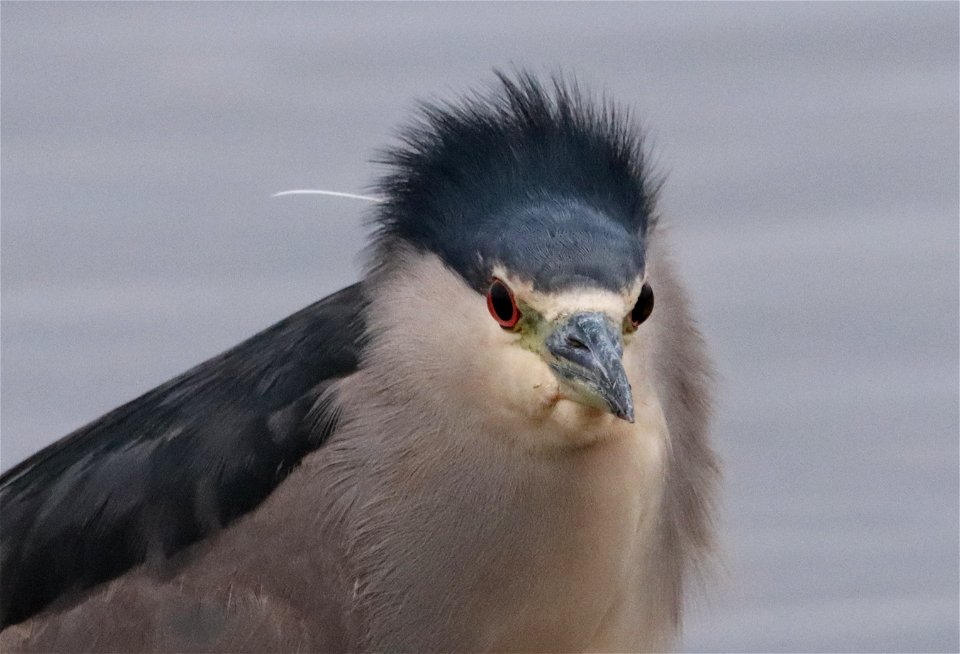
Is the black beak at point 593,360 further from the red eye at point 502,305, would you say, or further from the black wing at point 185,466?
the black wing at point 185,466

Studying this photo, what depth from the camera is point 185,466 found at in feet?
10.7

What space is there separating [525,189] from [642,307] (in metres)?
0.27

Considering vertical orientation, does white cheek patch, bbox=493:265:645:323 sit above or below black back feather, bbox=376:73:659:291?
below

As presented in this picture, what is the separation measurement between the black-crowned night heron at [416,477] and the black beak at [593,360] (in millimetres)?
164

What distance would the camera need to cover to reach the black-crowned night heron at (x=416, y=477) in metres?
3.06

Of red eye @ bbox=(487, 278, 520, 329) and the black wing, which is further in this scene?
the black wing

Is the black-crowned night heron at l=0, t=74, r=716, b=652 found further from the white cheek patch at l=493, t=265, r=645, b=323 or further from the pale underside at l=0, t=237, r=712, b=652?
the white cheek patch at l=493, t=265, r=645, b=323

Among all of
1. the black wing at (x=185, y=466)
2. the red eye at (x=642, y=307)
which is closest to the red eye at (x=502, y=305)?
the red eye at (x=642, y=307)

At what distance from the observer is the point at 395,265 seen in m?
3.19

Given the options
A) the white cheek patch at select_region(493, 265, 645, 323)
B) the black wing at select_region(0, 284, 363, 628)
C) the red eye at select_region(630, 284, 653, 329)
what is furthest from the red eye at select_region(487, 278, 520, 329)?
the black wing at select_region(0, 284, 363, 628)

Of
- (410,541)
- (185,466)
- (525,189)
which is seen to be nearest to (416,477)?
(410,541)

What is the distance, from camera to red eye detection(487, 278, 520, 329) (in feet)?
9.37

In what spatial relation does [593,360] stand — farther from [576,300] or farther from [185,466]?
[185,466]

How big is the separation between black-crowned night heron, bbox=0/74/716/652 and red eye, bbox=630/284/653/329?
6 centimetres
